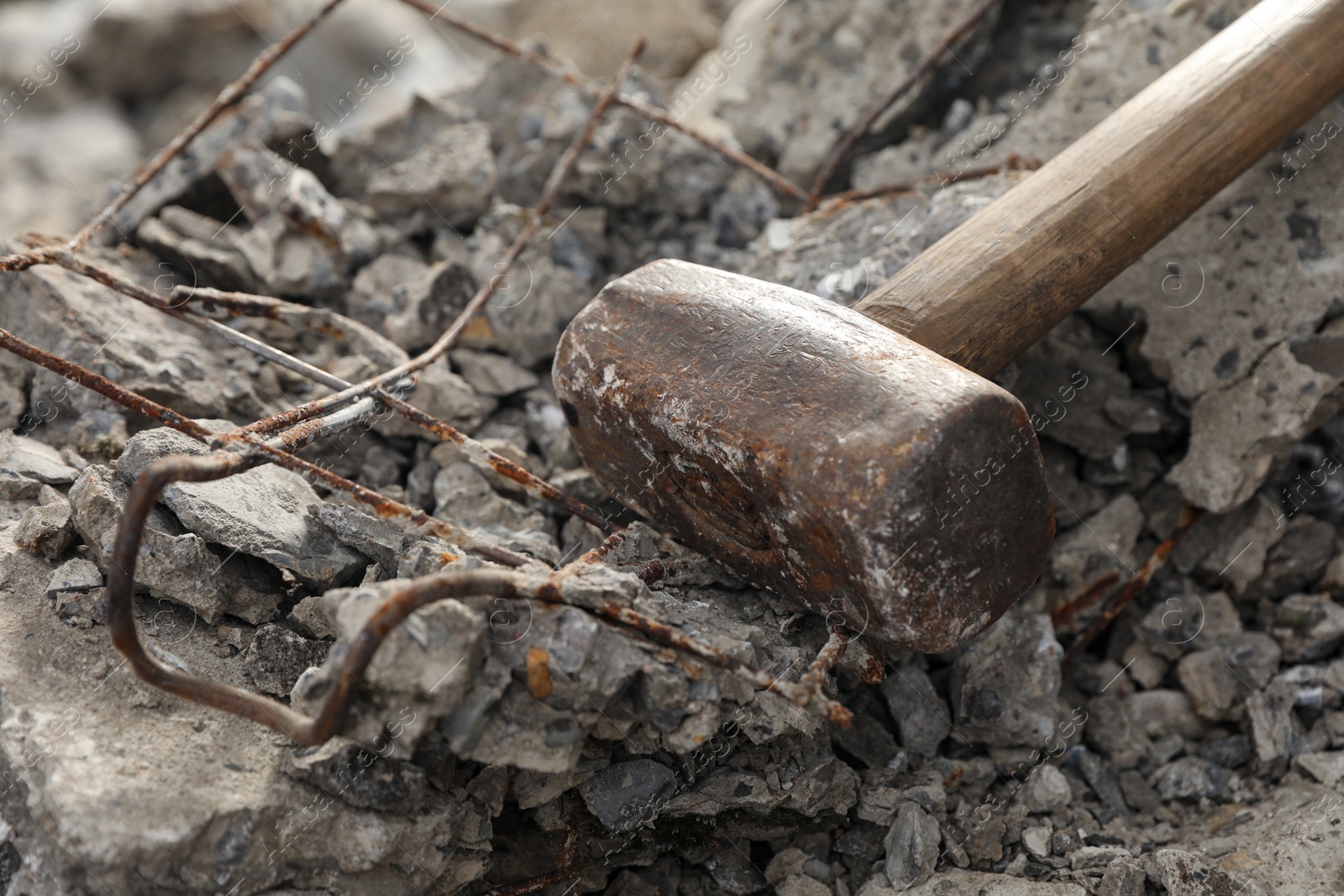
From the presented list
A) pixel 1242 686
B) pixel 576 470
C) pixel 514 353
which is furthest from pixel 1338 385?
pixel 514 353

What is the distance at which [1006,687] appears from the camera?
2.59 metres

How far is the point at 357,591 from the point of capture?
1842 mm

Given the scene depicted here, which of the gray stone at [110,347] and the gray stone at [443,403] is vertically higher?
the gray stone at [110,347]

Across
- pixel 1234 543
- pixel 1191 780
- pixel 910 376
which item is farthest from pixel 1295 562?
pixel 910 376

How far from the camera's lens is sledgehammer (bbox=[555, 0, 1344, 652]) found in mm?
1870

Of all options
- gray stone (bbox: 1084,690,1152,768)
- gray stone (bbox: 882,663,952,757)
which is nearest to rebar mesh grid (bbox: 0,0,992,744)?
gray stone (bbox: 882,663,952,757)

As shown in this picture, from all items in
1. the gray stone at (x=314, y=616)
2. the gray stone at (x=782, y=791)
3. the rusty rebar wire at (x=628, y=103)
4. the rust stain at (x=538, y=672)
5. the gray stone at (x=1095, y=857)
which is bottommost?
the gray stone at (x=1095, y=857)

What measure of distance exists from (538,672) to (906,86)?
270 cm

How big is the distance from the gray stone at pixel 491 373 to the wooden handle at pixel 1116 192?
1.25 m

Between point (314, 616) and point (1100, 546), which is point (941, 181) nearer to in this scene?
point (1100, 546)

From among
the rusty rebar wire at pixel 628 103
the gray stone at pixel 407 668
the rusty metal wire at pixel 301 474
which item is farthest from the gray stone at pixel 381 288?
the gray stone at pixel 407 668

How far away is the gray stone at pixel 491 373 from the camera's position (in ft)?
10.2

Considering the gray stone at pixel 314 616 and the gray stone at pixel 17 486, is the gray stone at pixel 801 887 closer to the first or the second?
the gray stone at pixel 314 616

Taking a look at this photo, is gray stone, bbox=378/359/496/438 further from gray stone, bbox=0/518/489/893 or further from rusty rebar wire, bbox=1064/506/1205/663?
rusty rebar wire, bbox=1064/506/1205/663
